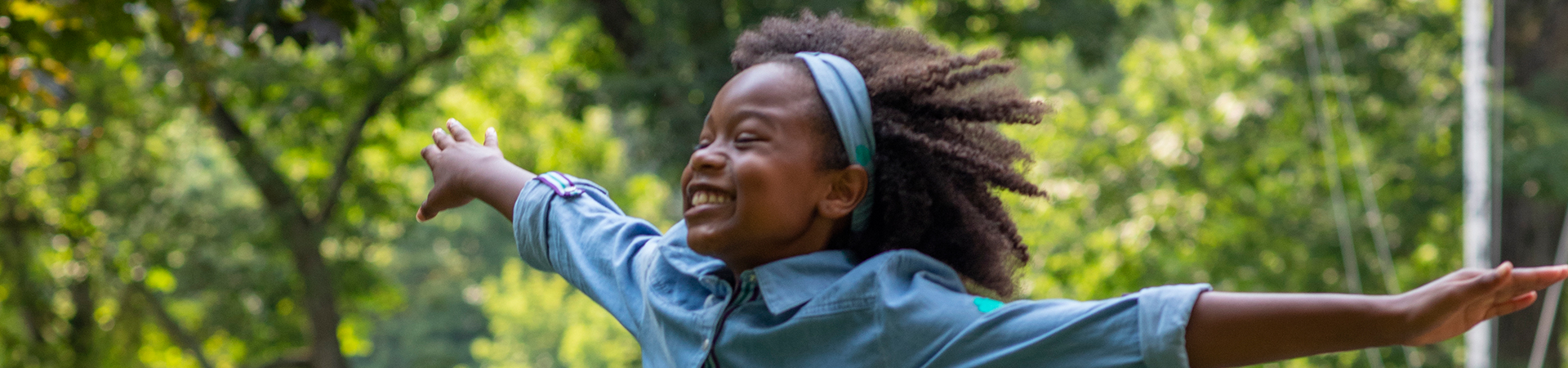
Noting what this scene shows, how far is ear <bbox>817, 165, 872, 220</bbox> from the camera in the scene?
4.53 feet

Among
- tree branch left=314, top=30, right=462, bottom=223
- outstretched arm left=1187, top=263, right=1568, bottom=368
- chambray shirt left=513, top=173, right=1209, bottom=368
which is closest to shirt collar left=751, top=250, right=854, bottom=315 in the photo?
chambray shirt left=513, top=173, right=1209, bottom=368

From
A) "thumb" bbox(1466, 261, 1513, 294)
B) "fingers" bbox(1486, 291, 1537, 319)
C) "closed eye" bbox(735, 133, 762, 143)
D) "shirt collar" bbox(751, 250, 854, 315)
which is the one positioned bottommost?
"shirt collar" bbox(751, 250, 854, 315)

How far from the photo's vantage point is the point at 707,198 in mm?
1393

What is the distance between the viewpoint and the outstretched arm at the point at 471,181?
1.74 meters

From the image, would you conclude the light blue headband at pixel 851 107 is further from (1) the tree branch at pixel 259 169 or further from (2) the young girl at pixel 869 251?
(1) the tree branch at pixel 259 169

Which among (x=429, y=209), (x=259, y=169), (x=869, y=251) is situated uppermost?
(x=869, y=251)

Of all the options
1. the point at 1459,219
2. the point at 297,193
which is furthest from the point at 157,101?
the point at 1459,219

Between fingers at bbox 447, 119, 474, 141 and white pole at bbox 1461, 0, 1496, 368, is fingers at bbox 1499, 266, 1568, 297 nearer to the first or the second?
fingers at bbox 447, 119, 474, 141

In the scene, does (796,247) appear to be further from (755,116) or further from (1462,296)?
(1462,296)

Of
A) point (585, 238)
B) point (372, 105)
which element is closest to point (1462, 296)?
point (585, 238)

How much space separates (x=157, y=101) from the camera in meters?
8.18

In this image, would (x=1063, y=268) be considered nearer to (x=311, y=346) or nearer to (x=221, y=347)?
(x=311, y=346)

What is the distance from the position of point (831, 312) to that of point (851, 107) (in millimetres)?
239

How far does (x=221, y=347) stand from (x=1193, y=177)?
7.40 m
